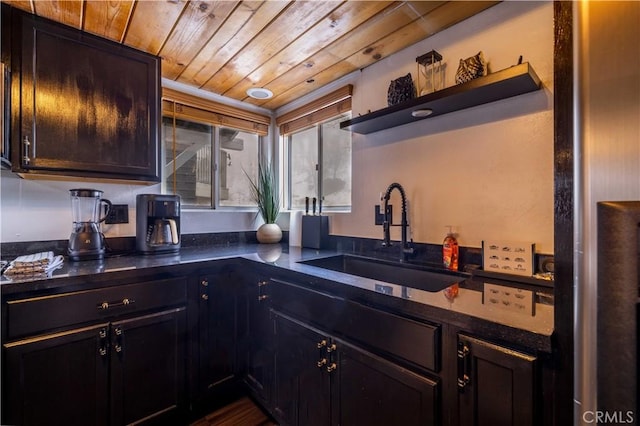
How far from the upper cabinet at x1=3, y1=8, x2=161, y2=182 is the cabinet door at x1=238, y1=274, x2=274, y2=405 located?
0.93 meters

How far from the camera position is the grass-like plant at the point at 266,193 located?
2.47 m

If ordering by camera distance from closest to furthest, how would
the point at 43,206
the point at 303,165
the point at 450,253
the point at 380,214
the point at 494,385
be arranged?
the point at 494,385 → the point at 450,253 → the point at 43,206 → the point at 380,214 → the point at 303,165

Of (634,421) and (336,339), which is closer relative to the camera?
(634,421)

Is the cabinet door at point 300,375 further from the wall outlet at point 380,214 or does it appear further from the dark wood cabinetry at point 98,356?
the wall outlet at point 380,214

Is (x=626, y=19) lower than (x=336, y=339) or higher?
higher

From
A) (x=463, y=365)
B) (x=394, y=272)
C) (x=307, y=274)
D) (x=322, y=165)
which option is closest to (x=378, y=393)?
(x=463, y=365)

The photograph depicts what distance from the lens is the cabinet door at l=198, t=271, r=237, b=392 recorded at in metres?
1.67

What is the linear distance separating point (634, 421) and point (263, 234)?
Result: 223 centimetres

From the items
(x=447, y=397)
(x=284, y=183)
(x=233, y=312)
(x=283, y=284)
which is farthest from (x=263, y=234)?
(x=447, y=397)

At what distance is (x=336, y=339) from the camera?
121 cm

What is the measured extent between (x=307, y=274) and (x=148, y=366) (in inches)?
38.2

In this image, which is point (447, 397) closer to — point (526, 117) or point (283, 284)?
point (283, 284)

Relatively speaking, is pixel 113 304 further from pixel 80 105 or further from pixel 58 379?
pixel 80 105

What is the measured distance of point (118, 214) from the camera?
1896 millimetres
